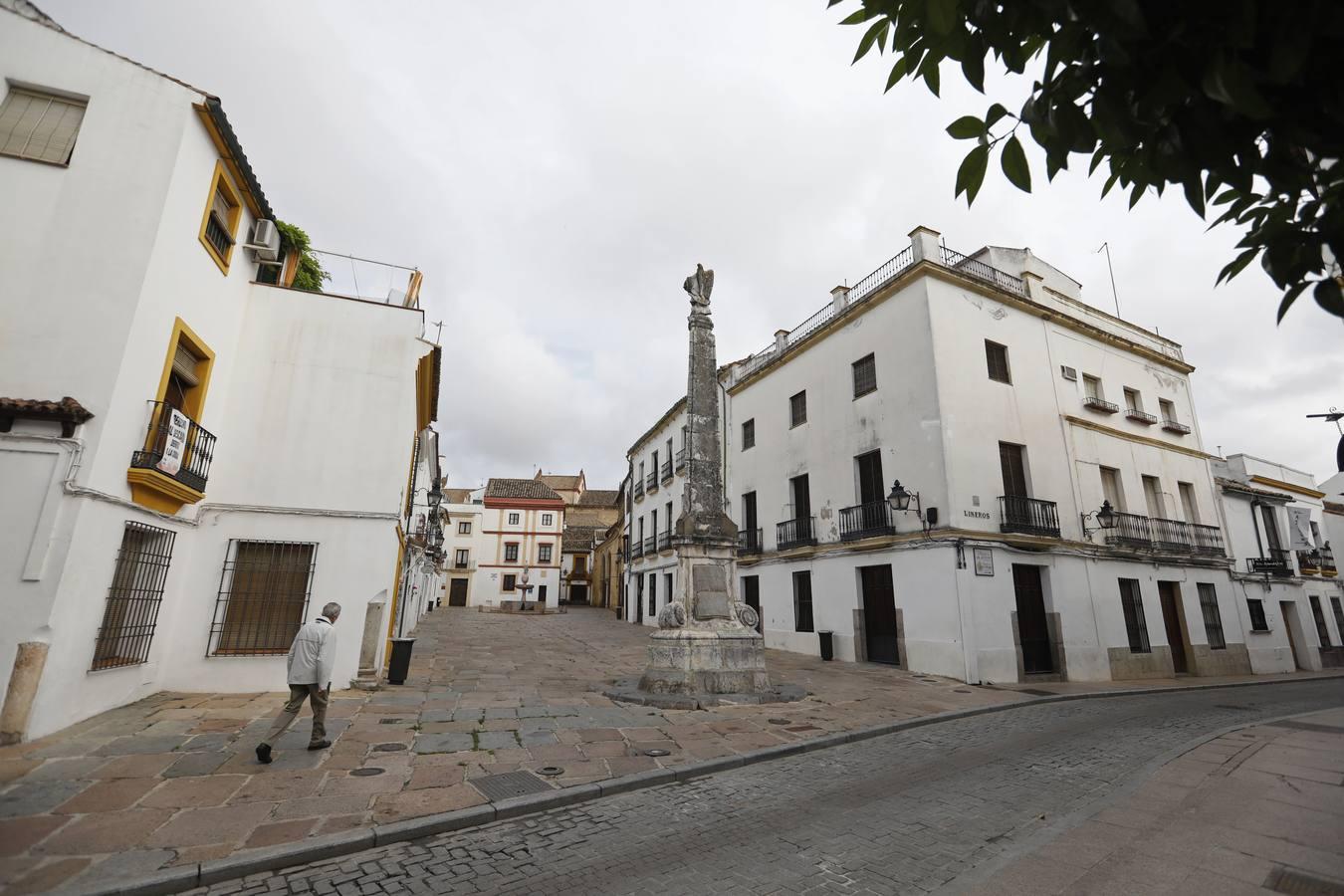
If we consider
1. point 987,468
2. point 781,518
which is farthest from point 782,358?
point 987,468

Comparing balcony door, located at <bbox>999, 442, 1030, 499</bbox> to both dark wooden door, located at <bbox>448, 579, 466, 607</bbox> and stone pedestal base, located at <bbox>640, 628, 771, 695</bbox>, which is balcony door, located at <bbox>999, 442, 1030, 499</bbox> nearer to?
stone pedestal base, located at <bbox>640, 628, 771, 695</bbox>

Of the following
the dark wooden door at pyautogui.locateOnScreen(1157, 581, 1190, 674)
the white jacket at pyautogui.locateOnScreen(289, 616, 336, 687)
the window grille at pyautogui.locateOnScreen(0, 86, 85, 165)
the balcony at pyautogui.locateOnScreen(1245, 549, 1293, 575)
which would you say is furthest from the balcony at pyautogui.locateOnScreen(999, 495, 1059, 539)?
the window grille at pyautogui.locateOnScreen(0, 86, 85, 165)

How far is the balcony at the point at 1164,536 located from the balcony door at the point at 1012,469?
2.63m

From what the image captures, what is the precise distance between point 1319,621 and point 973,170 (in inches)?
1086

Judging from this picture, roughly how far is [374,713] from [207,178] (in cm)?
747

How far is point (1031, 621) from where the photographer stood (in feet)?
43.3

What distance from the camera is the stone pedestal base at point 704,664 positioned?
28.6 feet

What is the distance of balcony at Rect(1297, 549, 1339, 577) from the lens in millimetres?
18844

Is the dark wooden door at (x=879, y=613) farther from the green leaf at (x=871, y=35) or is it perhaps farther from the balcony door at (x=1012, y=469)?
the green leaf at (x=871, y=35)

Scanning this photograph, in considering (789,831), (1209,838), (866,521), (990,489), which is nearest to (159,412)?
(789,831)

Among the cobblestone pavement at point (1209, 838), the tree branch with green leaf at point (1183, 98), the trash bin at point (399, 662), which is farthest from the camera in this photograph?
the trash bin at point (399, 662)

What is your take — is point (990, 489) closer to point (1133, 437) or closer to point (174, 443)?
point (1133, 437)

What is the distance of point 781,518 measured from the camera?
58.4ft

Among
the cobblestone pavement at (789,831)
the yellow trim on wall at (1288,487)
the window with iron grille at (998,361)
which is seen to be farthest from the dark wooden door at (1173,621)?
the cobblestone pavement at (789,831)
